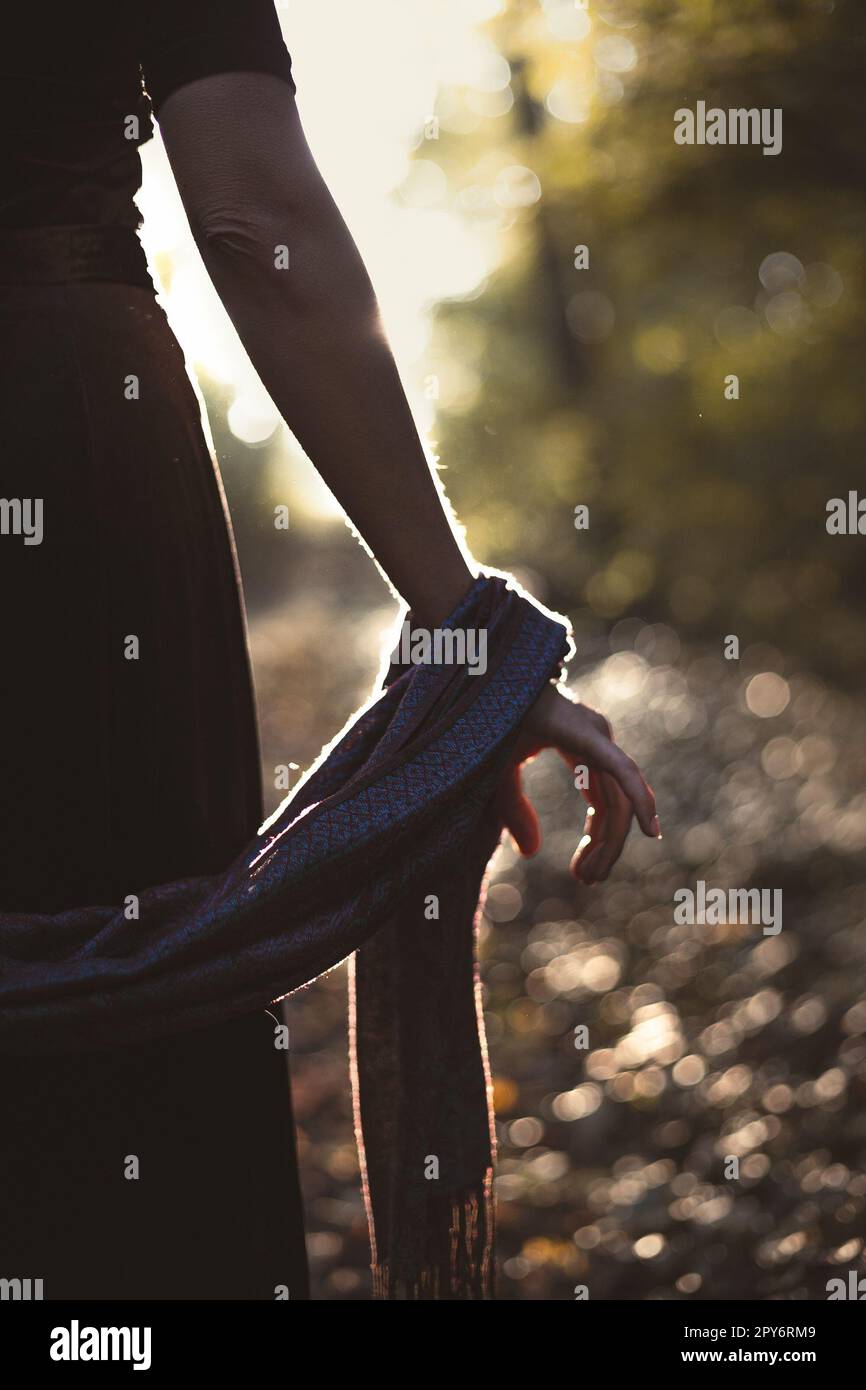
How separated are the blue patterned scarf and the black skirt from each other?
0.25ft

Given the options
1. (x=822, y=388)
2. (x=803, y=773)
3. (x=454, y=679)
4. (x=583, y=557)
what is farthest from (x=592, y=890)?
(x=583, y=557)

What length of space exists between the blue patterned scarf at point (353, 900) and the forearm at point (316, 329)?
22cm

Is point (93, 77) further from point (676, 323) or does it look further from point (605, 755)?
point (676, 323)

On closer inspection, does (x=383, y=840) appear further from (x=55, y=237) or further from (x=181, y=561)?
(x=55, y=237)

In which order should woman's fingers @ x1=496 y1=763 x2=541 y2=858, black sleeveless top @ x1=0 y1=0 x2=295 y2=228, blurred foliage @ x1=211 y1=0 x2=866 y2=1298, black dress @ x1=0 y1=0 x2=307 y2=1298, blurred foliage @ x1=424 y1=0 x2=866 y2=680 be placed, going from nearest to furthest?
black sleeveless top @ x1=0 y1=0 x2=295 y2=228 → black dress @ x1=0 y1=0 x2=307 y2=1298 → woman's fingers @ x1=496 y1=763 x2=541 y2=858 → blurred foliage @ x1=211 y1=0 x2=866 y2=1298 → blurred foliage @ x1=424 y1=0 x2=866 y2=680

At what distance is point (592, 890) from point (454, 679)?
5.77 m

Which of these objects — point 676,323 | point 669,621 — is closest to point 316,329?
point 676,323

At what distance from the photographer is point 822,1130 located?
446cm

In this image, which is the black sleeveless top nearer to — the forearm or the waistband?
the waistband

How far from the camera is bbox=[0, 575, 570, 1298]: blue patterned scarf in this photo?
175 cm

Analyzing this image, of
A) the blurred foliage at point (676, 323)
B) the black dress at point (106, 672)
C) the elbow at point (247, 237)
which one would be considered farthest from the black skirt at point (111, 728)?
the blurred foliage at point (676, 323)

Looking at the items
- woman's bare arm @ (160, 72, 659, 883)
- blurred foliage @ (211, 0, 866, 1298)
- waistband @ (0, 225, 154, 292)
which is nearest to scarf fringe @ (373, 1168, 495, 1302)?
woman's bare arm @ (160, 72, 659, 883)

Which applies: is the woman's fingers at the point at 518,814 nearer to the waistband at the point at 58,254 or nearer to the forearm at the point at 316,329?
the forearm at the point at 316,329
